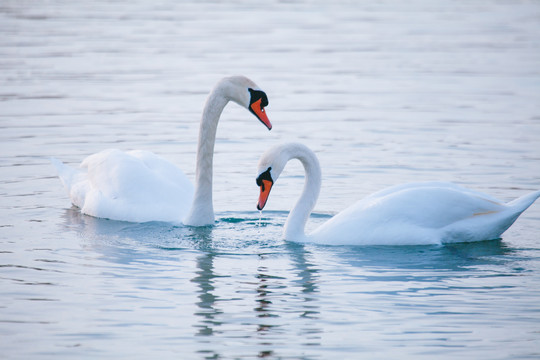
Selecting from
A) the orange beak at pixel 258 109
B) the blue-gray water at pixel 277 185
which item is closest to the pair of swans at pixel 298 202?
the orange beak at pixel 258 109

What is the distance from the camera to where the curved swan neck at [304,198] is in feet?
31.2

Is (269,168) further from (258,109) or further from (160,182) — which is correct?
(160,182)

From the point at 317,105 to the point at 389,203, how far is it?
8283 millimetres

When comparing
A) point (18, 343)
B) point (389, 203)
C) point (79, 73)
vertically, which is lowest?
point (18, 343)

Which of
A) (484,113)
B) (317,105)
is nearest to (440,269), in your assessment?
(484,113)

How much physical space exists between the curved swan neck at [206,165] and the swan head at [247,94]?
0.32 ft

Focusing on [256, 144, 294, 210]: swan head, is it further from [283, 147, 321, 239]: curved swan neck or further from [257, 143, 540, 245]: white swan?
[283, 147, 321, 239]: curved swan neck

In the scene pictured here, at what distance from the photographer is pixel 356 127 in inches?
606

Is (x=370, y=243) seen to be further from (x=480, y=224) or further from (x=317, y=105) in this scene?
(x=317, y=105)

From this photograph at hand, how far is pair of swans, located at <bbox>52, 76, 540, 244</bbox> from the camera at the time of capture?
9.22m

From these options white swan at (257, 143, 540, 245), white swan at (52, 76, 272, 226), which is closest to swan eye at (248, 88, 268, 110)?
white swan at (52, 76, 272, 226)

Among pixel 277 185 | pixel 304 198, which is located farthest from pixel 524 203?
pixel 277 185

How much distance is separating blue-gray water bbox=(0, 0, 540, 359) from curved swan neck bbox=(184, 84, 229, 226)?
0.21m

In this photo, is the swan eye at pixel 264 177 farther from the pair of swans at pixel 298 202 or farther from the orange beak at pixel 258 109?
the orange beak at pixel 258 109
